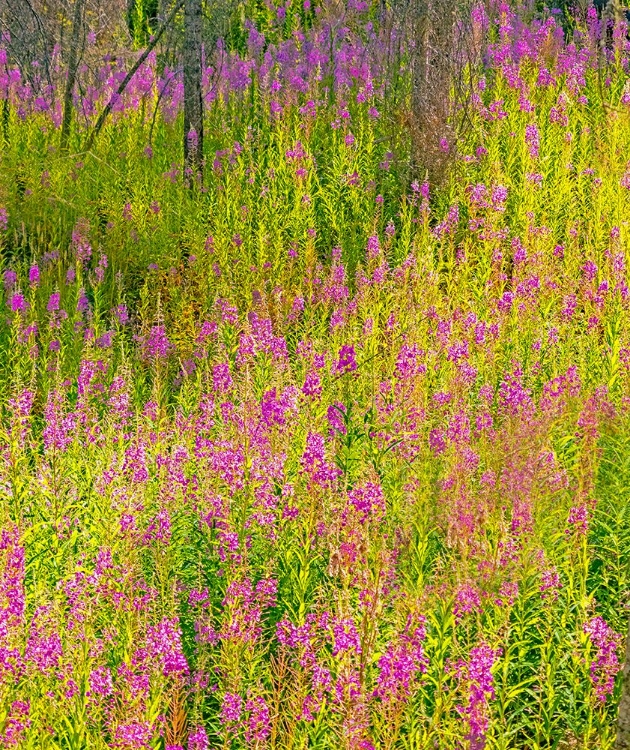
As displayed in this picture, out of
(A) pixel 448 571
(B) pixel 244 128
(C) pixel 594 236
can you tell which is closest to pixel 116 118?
(B) pixel 244 128

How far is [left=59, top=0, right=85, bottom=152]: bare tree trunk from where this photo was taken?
26.4ft

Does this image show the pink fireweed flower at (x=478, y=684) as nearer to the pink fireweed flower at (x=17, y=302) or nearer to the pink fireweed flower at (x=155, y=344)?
the pink fireweed flower at (x=155, y=344)

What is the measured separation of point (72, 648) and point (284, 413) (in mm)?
1821

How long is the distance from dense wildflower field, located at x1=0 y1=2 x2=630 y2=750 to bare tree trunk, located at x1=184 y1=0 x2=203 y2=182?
19 centimetres

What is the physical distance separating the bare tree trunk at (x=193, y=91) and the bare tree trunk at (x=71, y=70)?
90 centimetres

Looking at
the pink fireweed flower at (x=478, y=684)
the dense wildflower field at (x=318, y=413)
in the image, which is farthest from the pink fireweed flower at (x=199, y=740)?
the pink fireweed flower at (x=478, y=684)

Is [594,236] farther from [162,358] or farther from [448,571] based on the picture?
[448,571]

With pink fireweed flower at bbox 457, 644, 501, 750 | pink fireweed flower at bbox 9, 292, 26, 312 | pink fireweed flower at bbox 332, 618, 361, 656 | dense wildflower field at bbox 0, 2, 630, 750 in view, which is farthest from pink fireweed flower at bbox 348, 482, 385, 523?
pink fireweed flower at bbox 9, 292, 26, 312

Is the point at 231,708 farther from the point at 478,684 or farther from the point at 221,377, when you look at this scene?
the point at 221,377

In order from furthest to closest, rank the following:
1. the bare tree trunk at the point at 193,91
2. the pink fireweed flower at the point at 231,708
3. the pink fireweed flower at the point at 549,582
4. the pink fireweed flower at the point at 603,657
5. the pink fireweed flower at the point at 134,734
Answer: the bare tree trunk at the point at 193,91 → the pink fireweed flower at the point at 549,582 → the pink fireweed flower at the point at 603,657 → the pink fireweed flower at the point at 231,708 → the pink fireweed flower at the point at 134,734

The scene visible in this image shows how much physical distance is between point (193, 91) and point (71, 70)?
114 cm

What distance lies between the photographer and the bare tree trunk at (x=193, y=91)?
785 cm

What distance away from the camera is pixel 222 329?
5.63 metres

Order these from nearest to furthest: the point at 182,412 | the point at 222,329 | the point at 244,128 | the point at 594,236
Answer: the point at 182,412
the point at 222,329
the point at 594,236
the point at 244,128
